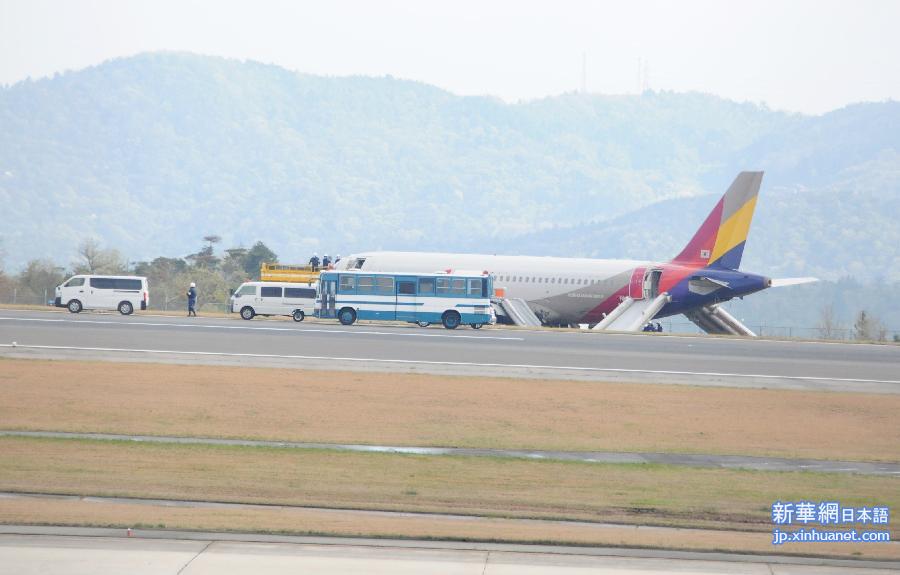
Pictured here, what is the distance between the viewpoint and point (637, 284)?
71938 mm

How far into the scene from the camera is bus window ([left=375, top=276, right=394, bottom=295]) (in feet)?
197

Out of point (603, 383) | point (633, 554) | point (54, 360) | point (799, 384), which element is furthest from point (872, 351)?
point (633, 554)

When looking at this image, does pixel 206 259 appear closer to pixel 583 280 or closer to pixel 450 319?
pixel 583 280

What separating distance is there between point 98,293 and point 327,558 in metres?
51.7

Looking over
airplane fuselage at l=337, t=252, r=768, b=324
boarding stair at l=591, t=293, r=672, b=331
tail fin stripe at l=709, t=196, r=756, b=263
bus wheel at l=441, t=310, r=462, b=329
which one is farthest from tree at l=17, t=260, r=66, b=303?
tail fin stripe at l=709, t=196, r=756, b=263

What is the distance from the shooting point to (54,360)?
1502 inches

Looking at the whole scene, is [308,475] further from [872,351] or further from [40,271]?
[40,271]

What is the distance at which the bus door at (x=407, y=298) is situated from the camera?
197ft

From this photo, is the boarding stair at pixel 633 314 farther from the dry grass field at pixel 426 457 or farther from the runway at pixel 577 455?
the runway at pixel 577 455

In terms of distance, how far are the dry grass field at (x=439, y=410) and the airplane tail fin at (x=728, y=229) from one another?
34.9 meters

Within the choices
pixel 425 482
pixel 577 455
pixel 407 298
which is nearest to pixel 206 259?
pixel 407 298

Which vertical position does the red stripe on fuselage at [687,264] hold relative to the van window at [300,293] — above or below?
above

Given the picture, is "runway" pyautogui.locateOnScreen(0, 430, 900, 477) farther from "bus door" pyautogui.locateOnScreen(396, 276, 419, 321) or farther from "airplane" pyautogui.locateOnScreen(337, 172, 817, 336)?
"airplane" pyautogui.locateOnScreen(337, 172, 817, 336)

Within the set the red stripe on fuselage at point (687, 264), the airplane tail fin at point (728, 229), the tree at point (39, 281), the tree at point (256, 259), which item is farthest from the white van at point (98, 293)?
the tree at point (256, 259)
